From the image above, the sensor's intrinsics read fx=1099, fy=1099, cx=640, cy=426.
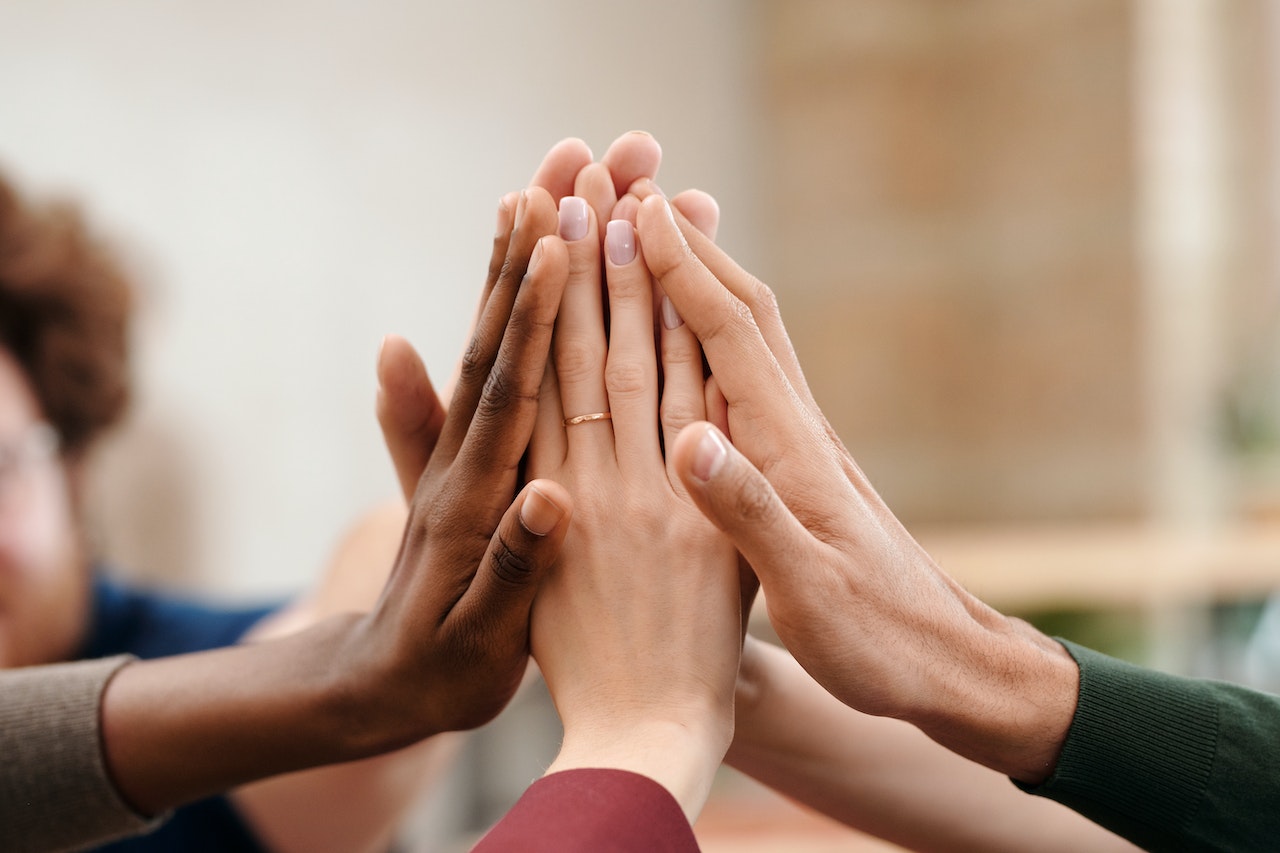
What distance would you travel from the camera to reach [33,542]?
1466 millimetres

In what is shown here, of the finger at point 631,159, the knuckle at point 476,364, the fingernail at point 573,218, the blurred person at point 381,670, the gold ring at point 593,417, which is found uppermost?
the finger at point 631,159

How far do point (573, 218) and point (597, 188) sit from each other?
0.10ft

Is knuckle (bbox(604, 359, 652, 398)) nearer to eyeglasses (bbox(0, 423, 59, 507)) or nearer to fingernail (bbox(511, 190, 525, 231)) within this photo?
fingernail (bbox(511, 190, 525, 231))

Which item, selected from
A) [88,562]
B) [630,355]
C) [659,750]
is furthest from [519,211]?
[88,562]

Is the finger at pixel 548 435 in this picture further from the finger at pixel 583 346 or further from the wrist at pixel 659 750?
the wrist at pixel 659 750

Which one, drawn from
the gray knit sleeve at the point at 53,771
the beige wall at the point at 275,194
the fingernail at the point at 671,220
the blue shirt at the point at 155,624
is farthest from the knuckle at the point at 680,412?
the beige wall at the point at 275,194

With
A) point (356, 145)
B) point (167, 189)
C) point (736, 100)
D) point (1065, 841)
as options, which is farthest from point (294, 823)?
point (736, 100)

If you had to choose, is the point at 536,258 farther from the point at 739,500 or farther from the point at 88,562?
the point at 88,562

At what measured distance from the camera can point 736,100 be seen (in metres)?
3.45

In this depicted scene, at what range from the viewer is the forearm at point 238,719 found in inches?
30.1

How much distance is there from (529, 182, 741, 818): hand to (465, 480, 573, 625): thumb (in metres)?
0.03

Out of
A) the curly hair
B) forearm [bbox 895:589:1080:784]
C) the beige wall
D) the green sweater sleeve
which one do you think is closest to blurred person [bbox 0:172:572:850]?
forearm [bbox 895:589:1080:784]

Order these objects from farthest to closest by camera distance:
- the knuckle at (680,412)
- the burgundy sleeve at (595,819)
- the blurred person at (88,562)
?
1. the blurred person at (88,562)
2. the knuckle at (680,412)
3. the burgundy sleeve at (595,819)

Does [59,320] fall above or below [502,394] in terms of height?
below
